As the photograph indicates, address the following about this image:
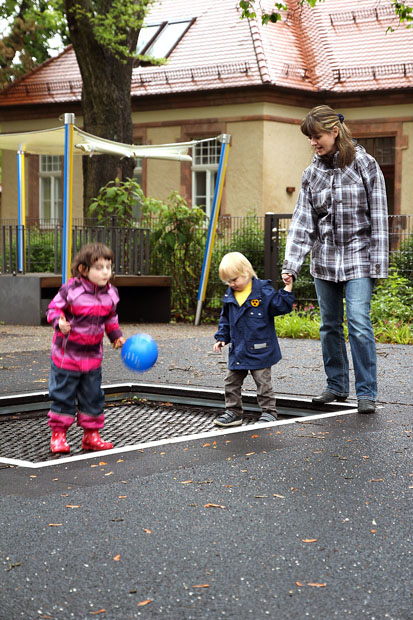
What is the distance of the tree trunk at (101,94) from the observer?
60.6ft

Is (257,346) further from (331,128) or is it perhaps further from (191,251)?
(191,251)

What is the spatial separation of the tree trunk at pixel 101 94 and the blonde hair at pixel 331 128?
1229cm

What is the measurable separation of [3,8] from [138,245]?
13524 millimetres

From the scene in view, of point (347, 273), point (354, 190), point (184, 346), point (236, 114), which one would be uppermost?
point (236, 114)

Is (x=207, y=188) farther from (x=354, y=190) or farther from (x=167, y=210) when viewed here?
(x=354, y=190)

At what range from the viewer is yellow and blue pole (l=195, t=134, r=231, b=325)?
15.3 m

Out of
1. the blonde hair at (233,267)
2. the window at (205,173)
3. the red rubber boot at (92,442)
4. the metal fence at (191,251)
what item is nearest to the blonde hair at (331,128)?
the blonde hair at (233,267)

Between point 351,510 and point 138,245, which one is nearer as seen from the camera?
point 351,510

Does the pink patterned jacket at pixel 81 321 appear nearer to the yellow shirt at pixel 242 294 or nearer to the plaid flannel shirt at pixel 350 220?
the yellow shirt at pixel 242 294

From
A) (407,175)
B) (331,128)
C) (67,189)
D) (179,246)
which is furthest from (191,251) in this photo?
(331,128)

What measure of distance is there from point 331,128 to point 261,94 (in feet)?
60.7

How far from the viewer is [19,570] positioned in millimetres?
3332

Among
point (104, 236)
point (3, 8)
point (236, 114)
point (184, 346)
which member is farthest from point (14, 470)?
point (3, 8)

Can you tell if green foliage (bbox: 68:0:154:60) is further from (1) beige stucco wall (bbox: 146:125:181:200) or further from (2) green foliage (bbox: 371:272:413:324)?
(1) beige stucco wall (bbox: 146:125:181:200)
